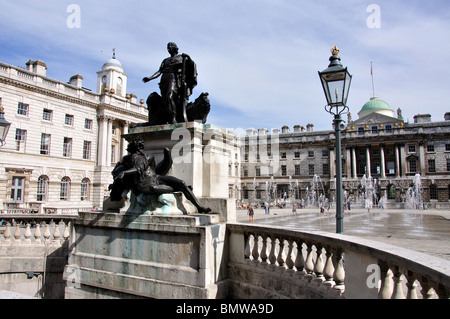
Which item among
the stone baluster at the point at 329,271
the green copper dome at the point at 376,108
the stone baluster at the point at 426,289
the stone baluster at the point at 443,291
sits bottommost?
the stone baluster at the point at 329,271

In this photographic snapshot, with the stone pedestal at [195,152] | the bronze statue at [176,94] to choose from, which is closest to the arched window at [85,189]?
the bronze statue at [176,94]

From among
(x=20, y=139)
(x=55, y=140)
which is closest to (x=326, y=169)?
(x=55, y=140)

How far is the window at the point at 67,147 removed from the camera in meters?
37.8

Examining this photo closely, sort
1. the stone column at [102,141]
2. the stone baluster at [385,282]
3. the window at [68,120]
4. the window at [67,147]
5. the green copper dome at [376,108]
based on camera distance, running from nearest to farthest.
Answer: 1. the stone baluster at [385,282]
2. the window at [67,147]
3. the window at [68,120]
4. the stone column at [102,141]
5. the green copper dome at [376,108]

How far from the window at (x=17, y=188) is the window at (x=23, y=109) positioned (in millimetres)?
7004

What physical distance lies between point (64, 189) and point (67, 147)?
5.15 m

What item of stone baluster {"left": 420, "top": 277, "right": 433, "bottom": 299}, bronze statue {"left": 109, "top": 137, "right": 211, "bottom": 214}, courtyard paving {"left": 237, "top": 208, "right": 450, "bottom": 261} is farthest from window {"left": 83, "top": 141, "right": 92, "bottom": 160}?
stone baluster {"left": 420, "top": 277, "right": 433, "bottom": 299}

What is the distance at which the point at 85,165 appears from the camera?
40.0 m

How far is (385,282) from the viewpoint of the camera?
9.44 feet

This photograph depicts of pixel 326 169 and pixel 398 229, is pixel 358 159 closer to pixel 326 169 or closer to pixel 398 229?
pixel 326 169

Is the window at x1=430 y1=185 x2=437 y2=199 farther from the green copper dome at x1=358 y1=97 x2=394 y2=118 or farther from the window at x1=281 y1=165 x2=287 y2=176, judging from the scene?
the window at x1=281 y1=165 x2=287 y2=176

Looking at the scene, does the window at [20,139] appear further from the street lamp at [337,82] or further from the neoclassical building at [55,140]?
the street lamp at [337,82]

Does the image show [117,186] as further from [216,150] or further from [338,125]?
[338,125]

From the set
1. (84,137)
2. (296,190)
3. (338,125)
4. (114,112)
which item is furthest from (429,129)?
(338,125)
